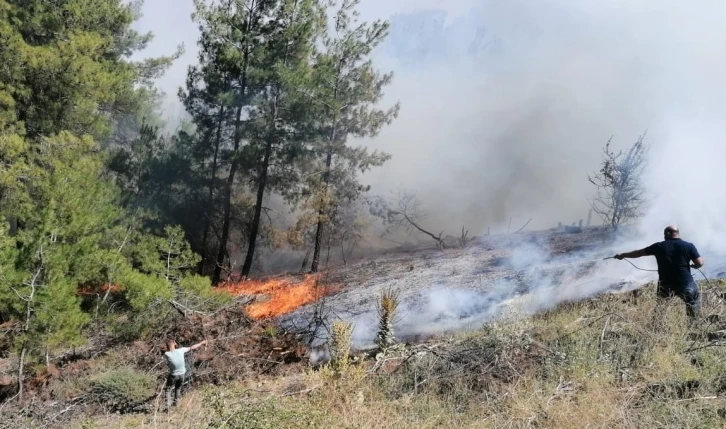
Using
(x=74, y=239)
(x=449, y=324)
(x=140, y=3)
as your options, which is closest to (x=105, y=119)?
(x=74, y=239)

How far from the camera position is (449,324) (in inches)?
428

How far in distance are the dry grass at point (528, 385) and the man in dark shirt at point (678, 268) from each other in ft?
0.70

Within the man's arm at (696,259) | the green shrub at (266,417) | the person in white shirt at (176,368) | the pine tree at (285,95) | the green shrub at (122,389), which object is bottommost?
the green shrub at (122,389)

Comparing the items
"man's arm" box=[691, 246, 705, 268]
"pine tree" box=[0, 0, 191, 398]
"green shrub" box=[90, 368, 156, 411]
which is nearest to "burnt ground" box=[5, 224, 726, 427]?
"green shrub" box=[90, 368, 156, 411]

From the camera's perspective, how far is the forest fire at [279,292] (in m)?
14.6

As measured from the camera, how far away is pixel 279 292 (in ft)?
55.4

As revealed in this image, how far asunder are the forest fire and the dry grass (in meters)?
5.27

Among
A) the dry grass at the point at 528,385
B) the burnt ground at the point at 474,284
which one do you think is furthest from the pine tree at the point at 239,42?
the dry grass at the point at 528,385

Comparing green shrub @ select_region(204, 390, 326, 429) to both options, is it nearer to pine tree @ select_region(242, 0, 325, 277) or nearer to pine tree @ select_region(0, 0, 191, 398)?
pine tree @ select_region(0, 0, 191, 398)

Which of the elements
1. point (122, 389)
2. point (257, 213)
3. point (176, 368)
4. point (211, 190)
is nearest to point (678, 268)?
point (176, 368)

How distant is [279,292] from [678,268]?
1150 centimetres

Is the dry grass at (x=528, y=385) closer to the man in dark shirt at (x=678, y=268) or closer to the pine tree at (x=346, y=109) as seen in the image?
the man in dark shirt at (x=678, y=268)

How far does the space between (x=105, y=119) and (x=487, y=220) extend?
28.8 meters

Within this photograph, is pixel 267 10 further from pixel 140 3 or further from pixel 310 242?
pixel 310 242
